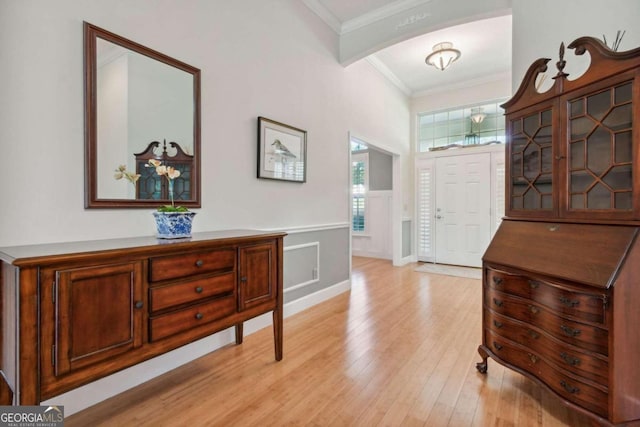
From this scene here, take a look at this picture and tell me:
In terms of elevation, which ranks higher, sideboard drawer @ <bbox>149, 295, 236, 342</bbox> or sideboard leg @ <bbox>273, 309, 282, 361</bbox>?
sideboard drawer @ <bbox>149, 295, 236, 342</bbox>

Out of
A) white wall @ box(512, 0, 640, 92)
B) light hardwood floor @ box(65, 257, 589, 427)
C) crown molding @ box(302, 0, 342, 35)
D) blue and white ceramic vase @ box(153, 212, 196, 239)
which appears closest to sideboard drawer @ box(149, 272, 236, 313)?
blue and white ceramic vase @ box(153, 212, 196, 239)

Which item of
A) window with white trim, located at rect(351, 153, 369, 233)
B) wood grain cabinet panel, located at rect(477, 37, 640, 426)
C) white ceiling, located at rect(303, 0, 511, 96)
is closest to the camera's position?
wood grain cabinet panel, located at rect(477, 37, 640, 426)

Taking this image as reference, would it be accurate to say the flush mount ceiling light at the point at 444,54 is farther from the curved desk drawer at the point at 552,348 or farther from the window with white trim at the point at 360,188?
the curved desk drawer at the point at 552,348

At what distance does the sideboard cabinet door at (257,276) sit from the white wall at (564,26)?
2426 millimetres

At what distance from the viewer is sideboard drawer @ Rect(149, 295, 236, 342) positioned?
1.54m

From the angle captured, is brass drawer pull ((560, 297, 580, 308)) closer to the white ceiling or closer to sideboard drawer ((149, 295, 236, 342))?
sideboard drawer ((149, 295, 236, 342))

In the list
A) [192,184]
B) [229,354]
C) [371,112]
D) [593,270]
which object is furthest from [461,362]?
[371,112]

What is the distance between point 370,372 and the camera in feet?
6.77

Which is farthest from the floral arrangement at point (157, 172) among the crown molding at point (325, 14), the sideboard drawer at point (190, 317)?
the crown molding at point (325, 14)

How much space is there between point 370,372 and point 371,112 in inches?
143

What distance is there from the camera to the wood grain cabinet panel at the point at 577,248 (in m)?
1.35

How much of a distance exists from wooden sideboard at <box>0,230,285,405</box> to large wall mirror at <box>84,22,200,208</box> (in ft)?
1.48

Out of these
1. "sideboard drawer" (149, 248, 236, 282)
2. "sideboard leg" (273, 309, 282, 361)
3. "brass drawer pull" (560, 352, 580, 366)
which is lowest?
"sideboard leg" (273, 309, 282, 361)

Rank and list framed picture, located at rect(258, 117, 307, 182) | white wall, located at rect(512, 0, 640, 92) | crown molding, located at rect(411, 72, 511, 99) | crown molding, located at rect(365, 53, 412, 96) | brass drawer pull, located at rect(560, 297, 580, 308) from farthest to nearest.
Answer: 1. crown molding, located at rect(411, 72, 511, 99)
2. crown molding, located at rect(365, 53, 412, 96)
3. framed picture, located at rect(258, 117, 307, 182)
4. white wall, located at rect(512, 0, 640, 92)
5. brass drawer pull, located at rect(560, 297, 580, 308)
